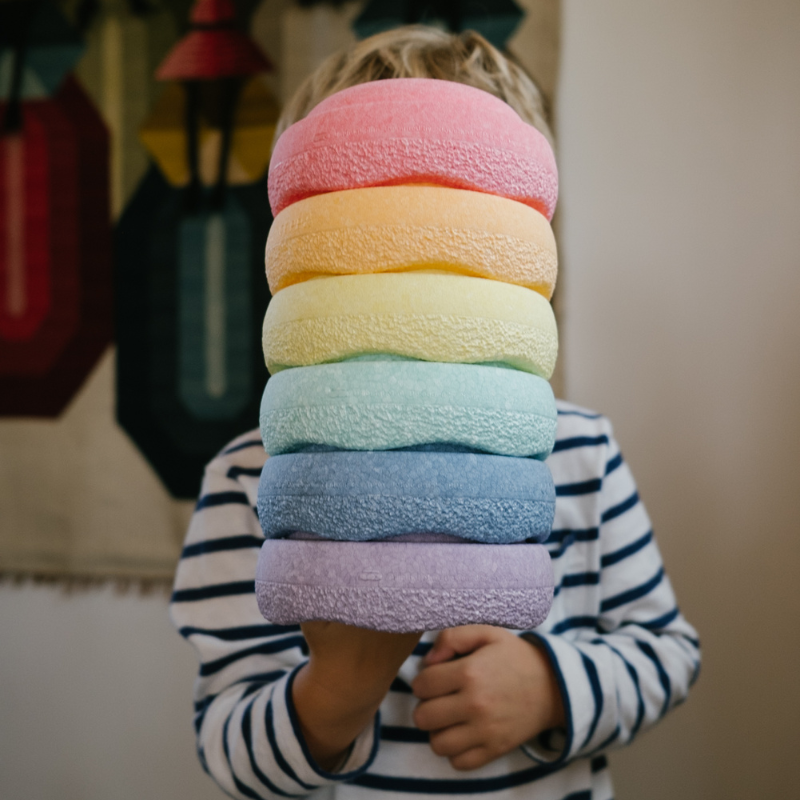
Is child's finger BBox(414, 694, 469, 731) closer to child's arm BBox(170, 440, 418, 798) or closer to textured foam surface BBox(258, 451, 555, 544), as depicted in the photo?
child's arm BBox(170, 440, 418, 798)

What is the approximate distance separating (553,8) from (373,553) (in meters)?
0.86

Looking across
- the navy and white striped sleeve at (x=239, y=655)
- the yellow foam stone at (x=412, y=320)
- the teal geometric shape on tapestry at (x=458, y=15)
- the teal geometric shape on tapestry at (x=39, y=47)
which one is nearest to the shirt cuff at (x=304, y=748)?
the navy and white striped sleeve at (x=239, y=655)

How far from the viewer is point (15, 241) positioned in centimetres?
103

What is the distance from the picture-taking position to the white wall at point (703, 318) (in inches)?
32.9

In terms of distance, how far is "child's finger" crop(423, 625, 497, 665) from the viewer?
0.50 metres

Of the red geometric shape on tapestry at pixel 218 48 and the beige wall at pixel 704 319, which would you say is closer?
the beige wall at pixel 704 319

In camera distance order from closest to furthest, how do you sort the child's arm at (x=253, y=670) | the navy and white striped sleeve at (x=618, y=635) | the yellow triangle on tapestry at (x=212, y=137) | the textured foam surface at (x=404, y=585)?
the textured foam surface at (x=404, y=585) < the child's arm at (x=253, y=670) < the navy and white striped sleeve at (x=618, y=635) < the yellow triangle on tapestry at (x=212, y=137)

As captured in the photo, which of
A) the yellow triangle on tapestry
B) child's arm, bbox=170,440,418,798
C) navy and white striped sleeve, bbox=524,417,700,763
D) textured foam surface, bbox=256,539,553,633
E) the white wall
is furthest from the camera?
the yellow triangle on tapestry

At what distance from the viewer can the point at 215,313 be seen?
3.16 feet

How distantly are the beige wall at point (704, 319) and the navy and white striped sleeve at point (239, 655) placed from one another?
1.67 feet

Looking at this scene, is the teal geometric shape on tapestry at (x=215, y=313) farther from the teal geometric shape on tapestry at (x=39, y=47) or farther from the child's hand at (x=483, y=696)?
the child's hand at (x=483, y=696)

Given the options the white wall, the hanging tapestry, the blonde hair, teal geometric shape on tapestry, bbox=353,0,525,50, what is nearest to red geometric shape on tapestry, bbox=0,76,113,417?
the hanging tapestry

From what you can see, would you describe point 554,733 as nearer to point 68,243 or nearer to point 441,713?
point 441,713

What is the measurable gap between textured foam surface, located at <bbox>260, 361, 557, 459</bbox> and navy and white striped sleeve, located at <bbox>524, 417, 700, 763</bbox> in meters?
0.27
